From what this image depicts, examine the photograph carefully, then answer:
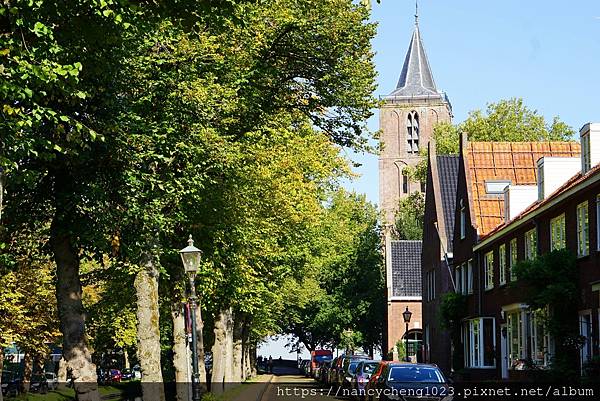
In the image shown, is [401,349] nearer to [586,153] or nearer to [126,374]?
[126,374]

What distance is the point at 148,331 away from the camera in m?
27.2

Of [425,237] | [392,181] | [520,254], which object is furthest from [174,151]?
[392,181]

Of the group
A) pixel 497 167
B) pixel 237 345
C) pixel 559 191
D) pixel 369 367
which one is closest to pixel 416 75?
pixel 237 345

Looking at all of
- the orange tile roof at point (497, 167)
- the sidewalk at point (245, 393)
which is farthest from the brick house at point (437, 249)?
the sidewalk at point (245, 393)

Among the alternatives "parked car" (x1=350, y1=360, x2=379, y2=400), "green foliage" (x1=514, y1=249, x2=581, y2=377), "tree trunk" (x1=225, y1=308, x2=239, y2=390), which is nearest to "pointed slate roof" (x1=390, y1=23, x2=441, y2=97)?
"tree trunk" (x1=225, y1=308, x2=239, y2=390)

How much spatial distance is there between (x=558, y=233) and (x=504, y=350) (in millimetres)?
10304

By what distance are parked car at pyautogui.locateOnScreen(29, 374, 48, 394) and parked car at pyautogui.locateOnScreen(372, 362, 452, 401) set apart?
126ft

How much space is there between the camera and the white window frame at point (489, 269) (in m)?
43.6

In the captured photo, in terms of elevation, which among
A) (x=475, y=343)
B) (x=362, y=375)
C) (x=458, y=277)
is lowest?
(x=362, y=375)

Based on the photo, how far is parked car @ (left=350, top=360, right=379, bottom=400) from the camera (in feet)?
125

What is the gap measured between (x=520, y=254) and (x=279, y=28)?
13300mm

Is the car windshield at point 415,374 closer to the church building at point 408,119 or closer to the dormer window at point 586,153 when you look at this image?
the dormer window at point 586,153

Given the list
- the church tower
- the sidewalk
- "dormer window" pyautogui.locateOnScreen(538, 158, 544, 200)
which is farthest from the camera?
the church tower

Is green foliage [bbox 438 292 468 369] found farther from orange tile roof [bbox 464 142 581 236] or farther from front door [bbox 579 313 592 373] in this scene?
front door [bbox 579 313 592 373]
